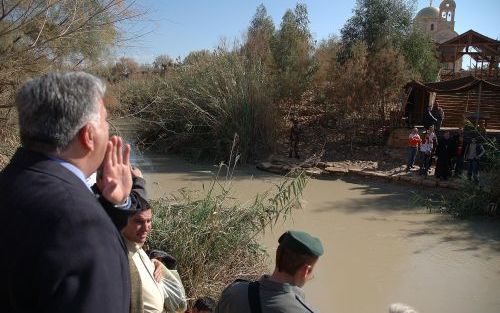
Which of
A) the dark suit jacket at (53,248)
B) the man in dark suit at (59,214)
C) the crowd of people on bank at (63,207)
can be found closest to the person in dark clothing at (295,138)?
the crowd of people on bank at (63,207)

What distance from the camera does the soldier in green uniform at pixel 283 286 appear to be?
81.0 inches

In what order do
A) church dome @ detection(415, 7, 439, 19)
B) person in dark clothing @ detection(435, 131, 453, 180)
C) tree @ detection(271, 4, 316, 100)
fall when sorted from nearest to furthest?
person in dark clothing @ detection(435, 131, 453, 180) → tree @ detection(271, 4, 316, 100) → church dome @ detection(415, 7, 439, 19)

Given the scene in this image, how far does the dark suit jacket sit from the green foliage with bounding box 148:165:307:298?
328 cm

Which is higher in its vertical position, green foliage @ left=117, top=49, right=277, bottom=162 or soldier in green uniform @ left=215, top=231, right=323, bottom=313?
green foliage @ left=117, top=49, right=277, bottom=162

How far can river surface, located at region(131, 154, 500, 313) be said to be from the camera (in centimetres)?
607

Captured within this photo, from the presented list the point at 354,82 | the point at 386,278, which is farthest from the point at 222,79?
the point at 386,278

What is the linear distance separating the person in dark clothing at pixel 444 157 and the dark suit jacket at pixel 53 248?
13.0m

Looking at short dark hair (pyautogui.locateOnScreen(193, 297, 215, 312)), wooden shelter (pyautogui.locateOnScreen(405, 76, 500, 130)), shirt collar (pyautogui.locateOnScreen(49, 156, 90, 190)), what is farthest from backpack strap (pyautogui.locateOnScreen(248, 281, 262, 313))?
wooden shelter (pyautogui.locateOnScreen(405, 76, 500, 130))

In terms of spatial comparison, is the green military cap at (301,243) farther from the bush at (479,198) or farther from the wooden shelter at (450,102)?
the wooden shelter at (450,102)

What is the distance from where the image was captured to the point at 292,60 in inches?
780

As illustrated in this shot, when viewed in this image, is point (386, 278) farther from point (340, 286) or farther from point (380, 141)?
point (380, 141)

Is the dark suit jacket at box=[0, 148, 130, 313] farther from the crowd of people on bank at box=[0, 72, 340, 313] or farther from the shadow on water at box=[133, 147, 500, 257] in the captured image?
the shadow on water at box=[133, 147, 500, 257]

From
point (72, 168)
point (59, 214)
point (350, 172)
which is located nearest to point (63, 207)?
point (59, 214)

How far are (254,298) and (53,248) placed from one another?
3.99 feet
